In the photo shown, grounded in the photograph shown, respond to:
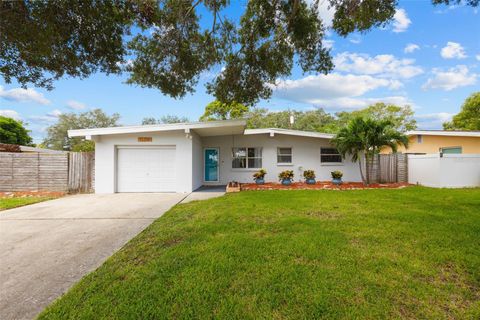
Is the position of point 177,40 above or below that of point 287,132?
above

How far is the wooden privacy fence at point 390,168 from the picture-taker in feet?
40.7

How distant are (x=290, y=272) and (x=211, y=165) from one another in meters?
10.6

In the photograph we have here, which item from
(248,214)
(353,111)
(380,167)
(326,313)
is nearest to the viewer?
(326,313)

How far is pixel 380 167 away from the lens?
40.7 ft

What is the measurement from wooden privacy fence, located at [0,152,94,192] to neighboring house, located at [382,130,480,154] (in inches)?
708

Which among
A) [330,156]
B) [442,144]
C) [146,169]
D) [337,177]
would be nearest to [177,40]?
[146,169]

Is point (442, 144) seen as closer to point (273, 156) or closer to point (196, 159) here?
point (273, 156)

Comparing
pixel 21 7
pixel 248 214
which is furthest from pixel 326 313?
pixel 21 7

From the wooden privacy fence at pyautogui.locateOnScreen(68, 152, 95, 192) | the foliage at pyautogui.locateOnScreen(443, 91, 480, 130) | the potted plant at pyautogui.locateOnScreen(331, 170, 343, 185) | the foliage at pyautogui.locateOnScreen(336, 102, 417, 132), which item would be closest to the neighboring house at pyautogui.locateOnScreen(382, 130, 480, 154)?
the potted plant at pyautogui.locateOnScreen(331, 170, 343, 185)

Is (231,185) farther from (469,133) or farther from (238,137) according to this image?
(469,133)

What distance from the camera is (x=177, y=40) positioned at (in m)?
6.23

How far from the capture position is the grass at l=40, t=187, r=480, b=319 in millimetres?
2145

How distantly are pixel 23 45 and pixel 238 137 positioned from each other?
9652mm

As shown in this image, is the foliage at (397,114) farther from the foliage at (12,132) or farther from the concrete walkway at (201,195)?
the foliage at (12,132)
